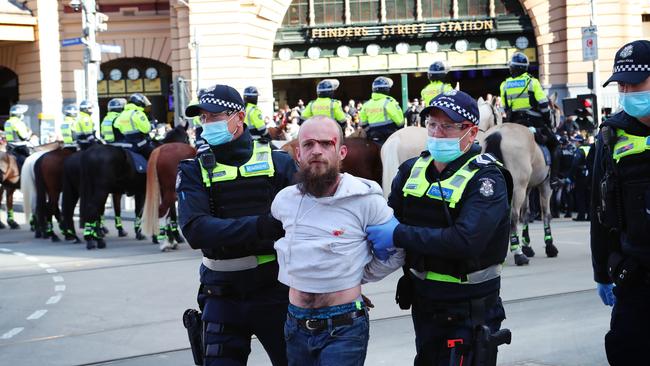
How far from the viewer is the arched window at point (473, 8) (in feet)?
139

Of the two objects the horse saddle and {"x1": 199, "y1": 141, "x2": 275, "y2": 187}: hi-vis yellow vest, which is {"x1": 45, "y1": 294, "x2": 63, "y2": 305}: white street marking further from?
{"x1": 199, "y1": 141, "x2": 275, "y2": 187}: hi-vis yellow vest

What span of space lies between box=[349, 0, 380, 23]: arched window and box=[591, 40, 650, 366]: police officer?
37.7 metres

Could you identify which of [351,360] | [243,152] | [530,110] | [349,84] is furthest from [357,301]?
[349,84]

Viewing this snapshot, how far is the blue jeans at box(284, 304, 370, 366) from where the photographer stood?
4.85 meters

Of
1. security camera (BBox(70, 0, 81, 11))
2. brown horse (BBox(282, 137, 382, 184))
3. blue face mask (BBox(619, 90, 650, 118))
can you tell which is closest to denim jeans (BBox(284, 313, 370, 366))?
blue face mask (BBox(619, 90, 650, 118))

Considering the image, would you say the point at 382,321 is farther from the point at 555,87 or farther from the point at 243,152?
the point at 555,87

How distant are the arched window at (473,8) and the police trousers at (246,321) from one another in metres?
37.9

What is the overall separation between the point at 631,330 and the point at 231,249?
88.8 inches

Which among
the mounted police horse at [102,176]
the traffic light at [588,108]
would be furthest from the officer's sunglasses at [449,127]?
the traffic light at [588,108]

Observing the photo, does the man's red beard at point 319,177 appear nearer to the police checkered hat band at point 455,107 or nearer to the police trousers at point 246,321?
the police checkered hat band at point 455,107

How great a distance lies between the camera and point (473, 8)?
42.5 meters

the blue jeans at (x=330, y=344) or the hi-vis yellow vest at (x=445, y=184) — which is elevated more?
A: the hi-vis yellow vest at (x=445, y=184)


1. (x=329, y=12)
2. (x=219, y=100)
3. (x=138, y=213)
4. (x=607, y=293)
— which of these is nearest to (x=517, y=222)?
(x=607, y=293)

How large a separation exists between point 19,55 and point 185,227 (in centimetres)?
4040
